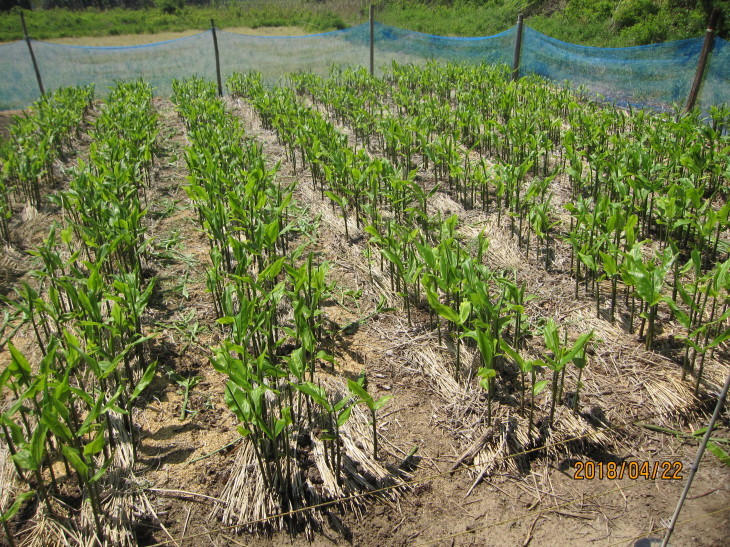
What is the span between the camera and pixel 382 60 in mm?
13766

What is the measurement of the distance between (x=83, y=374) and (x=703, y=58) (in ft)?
26.0

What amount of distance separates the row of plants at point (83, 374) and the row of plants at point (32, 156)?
0.89 metres

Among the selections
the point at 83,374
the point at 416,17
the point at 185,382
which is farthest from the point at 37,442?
the point at 416,17

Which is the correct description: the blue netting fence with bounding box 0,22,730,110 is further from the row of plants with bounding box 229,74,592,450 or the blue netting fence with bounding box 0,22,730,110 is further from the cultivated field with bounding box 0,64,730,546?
the row of plants with bounding box 229,74,592,450

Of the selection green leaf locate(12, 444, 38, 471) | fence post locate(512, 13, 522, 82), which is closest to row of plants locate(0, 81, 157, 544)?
green leaf locate(12, 444, 38, 471)

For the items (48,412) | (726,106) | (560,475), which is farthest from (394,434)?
(726,106)

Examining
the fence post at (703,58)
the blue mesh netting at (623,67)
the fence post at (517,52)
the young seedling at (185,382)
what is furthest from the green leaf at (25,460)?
the fence post at (517,52)

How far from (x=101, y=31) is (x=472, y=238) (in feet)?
74.6

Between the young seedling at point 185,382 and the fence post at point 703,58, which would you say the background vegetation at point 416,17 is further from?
the young seedling at point 185,382

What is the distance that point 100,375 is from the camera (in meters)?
2.20

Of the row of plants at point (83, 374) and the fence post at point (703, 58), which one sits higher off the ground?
the fence post at point (703, 58)

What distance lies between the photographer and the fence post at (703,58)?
6766 mm

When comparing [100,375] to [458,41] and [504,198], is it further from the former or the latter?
[458,41]

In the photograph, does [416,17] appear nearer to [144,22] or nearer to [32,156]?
[144,22]
